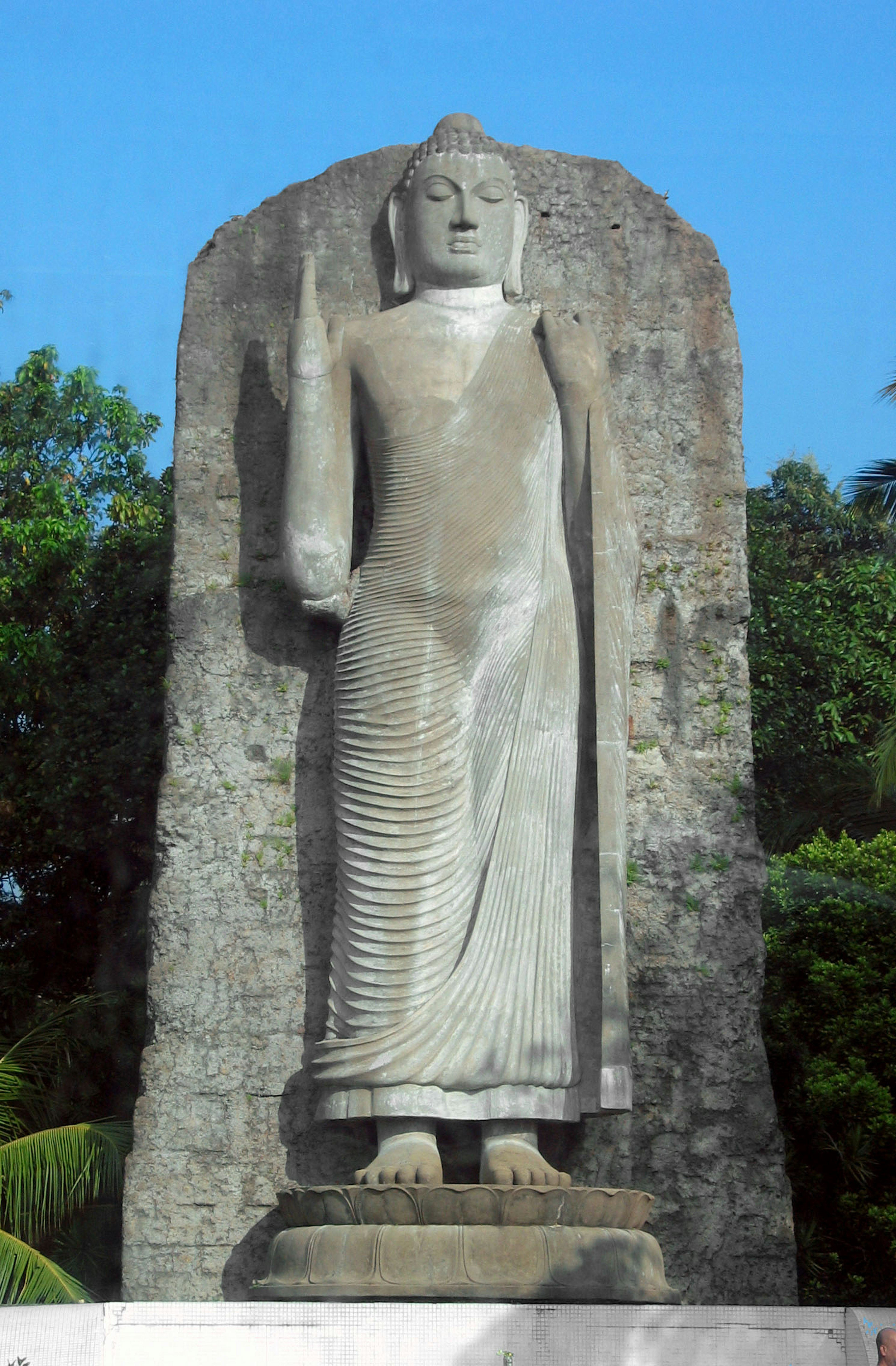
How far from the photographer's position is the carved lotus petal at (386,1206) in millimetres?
5266

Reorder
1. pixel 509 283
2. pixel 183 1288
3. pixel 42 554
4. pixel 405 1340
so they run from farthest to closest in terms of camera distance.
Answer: pixel 42 554 < pixel 509 283 < pixel 183 1288 < pixel 405 1340

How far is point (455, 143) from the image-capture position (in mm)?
6809

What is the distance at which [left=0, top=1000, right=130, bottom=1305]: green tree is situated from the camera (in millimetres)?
7254

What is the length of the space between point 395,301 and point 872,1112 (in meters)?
5.68

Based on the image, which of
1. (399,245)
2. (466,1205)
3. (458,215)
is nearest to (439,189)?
(458,215)

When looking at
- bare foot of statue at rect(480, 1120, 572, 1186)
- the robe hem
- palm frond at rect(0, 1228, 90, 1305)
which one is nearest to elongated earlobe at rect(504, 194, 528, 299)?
the robe hem

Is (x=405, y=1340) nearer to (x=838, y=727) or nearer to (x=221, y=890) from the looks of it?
(x=221, y=890)

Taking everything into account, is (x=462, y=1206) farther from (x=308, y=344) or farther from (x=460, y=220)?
(x=460, y=220)

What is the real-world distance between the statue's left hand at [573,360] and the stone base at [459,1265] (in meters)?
3.09

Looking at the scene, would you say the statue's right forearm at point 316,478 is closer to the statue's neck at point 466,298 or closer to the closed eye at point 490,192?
the statue's neck at point 466,298

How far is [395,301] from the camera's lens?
22.9 feet

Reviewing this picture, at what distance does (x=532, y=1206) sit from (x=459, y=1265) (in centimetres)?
30

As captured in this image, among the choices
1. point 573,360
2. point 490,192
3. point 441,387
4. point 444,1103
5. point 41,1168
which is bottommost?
point 41,1168

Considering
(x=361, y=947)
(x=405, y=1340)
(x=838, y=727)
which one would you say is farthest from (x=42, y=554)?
(x=405, y=1340)
